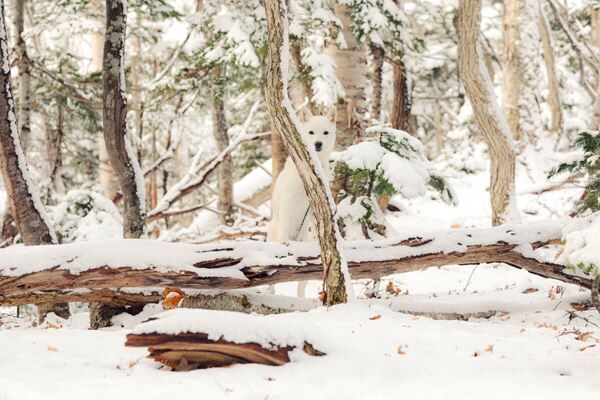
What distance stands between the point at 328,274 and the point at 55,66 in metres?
10.9

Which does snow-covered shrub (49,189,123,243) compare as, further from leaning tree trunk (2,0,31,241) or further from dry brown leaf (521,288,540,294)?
dry brown leaf (521,288,540,294)

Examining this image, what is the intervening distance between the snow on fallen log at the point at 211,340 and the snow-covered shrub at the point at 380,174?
3.20 meters

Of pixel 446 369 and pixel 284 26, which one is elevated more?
pixel 284 26

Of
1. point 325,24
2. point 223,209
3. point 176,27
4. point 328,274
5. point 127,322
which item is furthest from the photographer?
point 176,27

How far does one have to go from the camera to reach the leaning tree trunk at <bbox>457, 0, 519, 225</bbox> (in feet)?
25.4

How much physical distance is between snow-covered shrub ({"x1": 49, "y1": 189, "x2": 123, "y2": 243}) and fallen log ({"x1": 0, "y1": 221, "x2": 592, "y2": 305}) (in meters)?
2.86

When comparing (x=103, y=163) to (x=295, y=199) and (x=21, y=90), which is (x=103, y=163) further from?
(x=295, y=199)

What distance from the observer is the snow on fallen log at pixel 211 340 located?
337 cm

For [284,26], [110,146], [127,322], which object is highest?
[284,26]

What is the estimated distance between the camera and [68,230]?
321 inches

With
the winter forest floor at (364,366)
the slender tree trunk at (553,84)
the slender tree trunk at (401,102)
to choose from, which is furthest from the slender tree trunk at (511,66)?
the winter forest floor at (364,366)

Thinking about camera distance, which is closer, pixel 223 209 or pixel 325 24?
pixel 325 24

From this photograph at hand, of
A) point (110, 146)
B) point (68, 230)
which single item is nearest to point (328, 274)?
point (110, 146)

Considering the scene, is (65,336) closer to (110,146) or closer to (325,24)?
(110,146)
